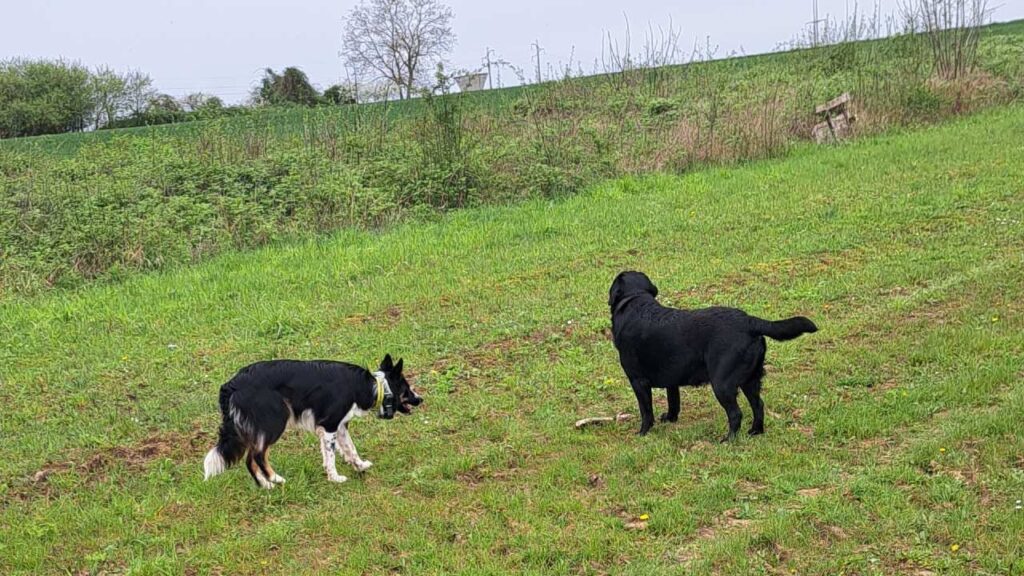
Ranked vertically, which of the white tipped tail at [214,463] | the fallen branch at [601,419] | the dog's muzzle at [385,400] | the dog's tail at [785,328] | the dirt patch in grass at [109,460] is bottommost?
the dirt patch in grass at [109,460]

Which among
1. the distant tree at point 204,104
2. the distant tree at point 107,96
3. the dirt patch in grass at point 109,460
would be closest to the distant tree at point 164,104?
the distant tree at point 204,104

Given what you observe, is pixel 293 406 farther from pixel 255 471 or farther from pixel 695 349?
pixel 695 349

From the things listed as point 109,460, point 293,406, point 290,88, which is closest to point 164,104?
point 290,88

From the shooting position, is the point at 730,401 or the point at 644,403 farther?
the point at 644,403

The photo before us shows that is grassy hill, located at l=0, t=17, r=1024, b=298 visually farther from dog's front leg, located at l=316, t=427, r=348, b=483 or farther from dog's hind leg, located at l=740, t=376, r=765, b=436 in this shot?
dog's hind leg, located at l=740, t=376, r=765, b=436

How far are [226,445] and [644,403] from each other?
111 inches

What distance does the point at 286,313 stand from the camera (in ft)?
32.4

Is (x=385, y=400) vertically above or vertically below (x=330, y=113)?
below

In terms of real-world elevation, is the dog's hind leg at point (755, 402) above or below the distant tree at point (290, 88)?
below

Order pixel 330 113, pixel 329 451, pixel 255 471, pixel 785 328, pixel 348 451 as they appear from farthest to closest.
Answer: pixel 330 113 < pixel 348 451 < pixel 329 451 < pixel 255 471 < pixel 785 328

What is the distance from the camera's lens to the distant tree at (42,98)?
3322 cm

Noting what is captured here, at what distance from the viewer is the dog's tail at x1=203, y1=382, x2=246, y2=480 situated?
5.47 meters

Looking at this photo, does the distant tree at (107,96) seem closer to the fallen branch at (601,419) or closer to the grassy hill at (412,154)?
the grassy hill at (412,154)

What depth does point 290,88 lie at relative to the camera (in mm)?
29250
